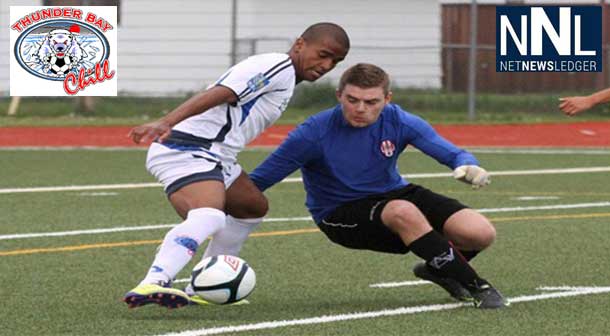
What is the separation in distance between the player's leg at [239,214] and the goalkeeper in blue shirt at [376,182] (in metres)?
0.12

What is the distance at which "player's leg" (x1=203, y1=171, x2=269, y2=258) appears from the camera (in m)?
8.38

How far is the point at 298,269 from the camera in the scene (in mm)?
9789

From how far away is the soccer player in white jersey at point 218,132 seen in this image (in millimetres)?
7691

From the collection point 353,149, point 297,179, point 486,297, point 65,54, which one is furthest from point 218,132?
point 65,54

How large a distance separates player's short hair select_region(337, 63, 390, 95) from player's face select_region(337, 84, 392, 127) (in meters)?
0.02

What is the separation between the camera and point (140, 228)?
40.0 feet

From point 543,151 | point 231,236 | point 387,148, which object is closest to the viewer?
point 387,148

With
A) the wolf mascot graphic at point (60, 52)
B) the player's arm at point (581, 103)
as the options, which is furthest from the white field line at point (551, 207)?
the wolf mascot graphic at point (60, 52)

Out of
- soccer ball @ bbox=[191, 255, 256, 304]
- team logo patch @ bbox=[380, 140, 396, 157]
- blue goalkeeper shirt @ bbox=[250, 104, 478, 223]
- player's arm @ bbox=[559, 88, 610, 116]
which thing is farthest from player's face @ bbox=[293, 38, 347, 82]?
player's arm @ bbox=[559, 88, 610, 116]

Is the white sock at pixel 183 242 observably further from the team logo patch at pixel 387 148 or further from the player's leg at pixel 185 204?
the team logo patch at pixel 387 148

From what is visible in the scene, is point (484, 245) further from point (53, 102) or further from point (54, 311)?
point (53, 102)

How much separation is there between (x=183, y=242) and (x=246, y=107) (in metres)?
0.84

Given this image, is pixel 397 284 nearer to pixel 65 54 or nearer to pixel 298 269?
pixel 298 269

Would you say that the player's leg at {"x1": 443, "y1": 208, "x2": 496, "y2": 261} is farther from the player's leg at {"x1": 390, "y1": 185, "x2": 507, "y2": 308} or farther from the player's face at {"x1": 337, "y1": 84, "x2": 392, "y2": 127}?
the player's face at {"x1": 337, "y1": 84, "x2": 392, "y2": 127}
